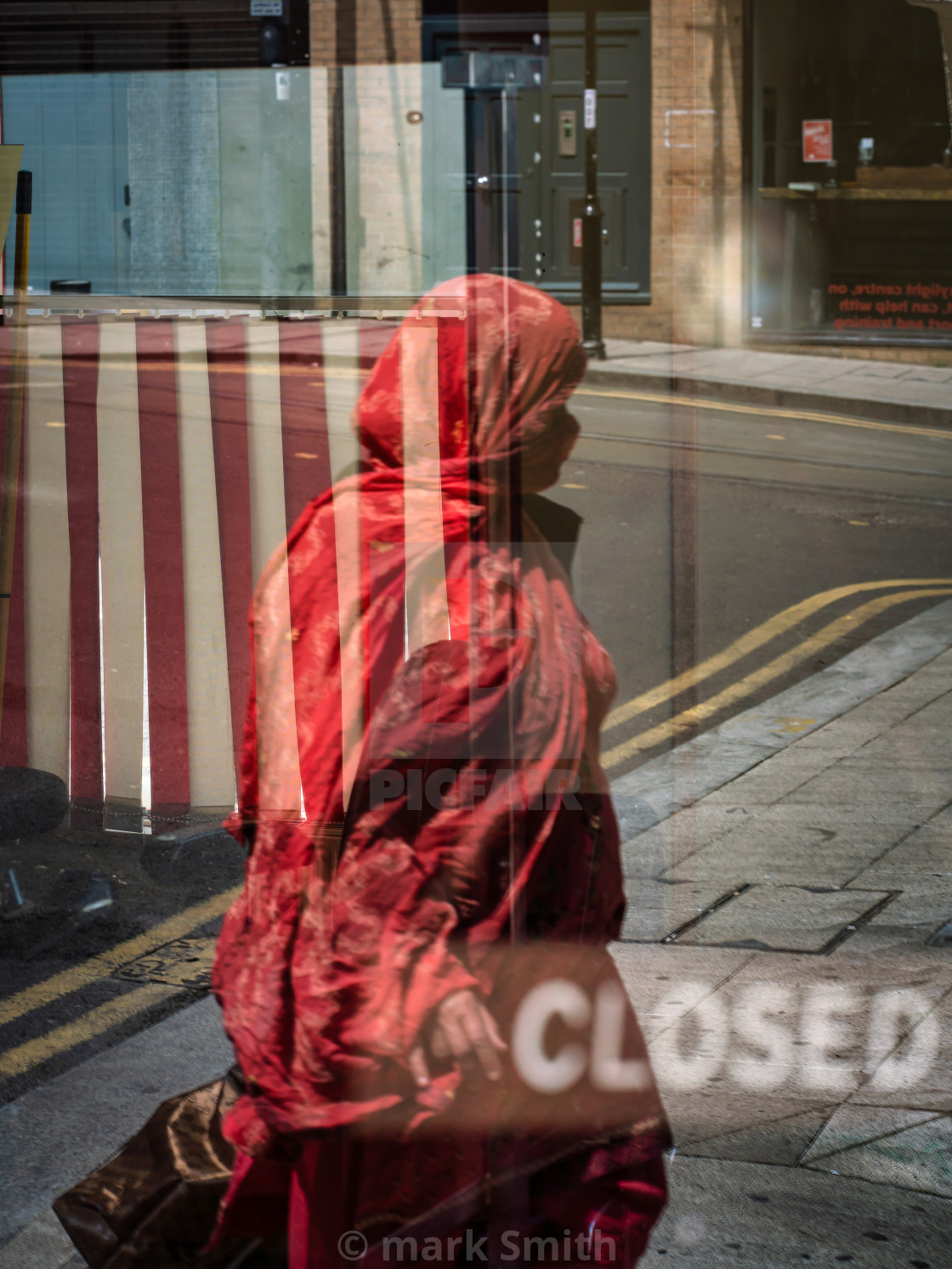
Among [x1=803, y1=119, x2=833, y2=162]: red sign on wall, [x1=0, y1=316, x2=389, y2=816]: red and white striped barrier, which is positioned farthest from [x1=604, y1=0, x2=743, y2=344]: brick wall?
[x1=0, y1=316, x2=389, y2=816]: red and white striped barrier

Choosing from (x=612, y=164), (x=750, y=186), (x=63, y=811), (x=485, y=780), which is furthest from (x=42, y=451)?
(x=750, y=186)

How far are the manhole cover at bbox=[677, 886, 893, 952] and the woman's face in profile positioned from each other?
222cm

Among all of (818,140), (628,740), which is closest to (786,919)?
(628,740)

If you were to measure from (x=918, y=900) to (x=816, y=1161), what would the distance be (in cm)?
134

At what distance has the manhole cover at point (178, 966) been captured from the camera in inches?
149

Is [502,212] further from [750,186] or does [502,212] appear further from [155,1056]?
[750,186]

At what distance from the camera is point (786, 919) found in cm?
400

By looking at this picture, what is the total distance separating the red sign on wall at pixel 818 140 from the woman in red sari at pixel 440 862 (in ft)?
42.5

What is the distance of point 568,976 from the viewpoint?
1.90 meters

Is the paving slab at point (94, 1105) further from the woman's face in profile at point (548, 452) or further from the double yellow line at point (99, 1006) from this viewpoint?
the woman's face in profile at point (548, 452)

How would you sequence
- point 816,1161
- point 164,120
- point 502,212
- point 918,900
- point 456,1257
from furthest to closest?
1. point 918,900
2. point 164,120
3. point 816,1161
4. point 502,212
5. point 456,1257

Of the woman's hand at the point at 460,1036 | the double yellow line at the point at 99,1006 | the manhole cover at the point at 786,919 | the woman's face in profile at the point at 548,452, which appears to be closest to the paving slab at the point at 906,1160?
the manhole cover at the point at 786,919

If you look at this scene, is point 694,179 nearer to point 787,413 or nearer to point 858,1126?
point 787,413

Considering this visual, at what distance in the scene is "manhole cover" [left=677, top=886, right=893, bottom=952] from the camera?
3.85 meters
